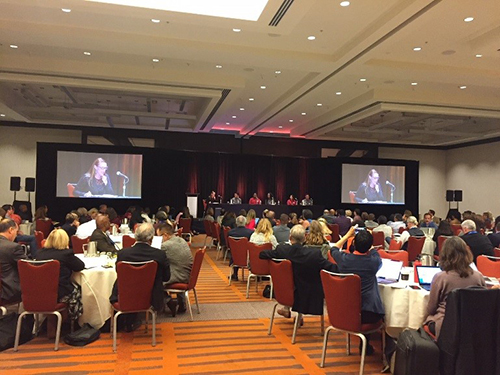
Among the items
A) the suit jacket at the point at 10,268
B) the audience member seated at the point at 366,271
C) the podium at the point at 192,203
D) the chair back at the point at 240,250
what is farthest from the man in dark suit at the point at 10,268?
the podium at the point at 192,203

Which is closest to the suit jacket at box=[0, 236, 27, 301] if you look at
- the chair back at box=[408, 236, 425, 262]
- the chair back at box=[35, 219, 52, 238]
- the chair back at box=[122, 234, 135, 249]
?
the chair back at box=[122, 234, 135, 249]

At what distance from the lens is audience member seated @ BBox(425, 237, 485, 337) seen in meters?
3.35

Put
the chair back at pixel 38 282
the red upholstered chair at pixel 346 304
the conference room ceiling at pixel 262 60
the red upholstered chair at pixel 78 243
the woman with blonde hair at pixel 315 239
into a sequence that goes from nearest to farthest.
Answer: the red upholstered chair at pixel 346 304, the chair back at pixel 38 282, the woman with blonde hair at pixel 315 239, the red upholstered chair at pixel 78 243, the conference room ceiling at pixel 262 60

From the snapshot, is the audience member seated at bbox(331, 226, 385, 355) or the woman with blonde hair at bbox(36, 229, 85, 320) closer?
the audience member seated at bbox(331, 226, 385, 355)

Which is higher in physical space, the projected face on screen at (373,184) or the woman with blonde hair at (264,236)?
the projected face on screen at (373,184)

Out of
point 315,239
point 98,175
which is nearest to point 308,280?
point 315,239

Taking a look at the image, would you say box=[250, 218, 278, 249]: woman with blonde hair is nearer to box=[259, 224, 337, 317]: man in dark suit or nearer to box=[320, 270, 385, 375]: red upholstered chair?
box=[259, 224, 337, 317]: man in dark suit

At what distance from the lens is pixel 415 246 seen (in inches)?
333

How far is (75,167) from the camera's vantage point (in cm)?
1656

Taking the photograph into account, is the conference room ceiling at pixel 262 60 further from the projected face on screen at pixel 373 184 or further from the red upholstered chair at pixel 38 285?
the red upholstered chair at pixel 38 285

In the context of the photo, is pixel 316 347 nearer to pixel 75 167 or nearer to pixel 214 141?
pixel 75 167

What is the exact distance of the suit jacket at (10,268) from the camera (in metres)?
4.57

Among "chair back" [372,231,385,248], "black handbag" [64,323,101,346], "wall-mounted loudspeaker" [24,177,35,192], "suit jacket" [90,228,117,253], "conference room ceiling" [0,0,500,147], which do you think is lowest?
"black handbag" [64,323,101,346]

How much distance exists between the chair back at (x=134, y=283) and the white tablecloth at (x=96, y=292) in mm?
429
